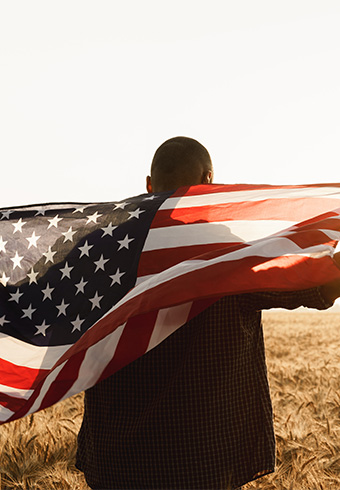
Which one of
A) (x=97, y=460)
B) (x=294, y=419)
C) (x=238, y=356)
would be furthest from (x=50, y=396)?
(x=294, y=419)

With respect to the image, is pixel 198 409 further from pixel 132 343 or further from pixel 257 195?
pixel 257 195

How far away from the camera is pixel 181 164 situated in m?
2.92

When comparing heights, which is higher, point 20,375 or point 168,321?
point 168,321

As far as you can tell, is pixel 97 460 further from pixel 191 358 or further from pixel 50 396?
pixel 191 358

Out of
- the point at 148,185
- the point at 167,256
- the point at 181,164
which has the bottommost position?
the point at 167,256

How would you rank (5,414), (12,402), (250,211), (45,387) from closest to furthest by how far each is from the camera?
1. (45,387)
2. (5,414)
3. (12,402)
4. (250,211)

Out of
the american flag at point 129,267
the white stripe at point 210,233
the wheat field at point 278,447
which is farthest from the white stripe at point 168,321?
the wheat field at point 278,447

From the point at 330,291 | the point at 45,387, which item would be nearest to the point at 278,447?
the point at 330,291

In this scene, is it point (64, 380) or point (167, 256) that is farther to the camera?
point (167, 256)

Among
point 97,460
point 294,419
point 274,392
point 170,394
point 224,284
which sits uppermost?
point 224,284

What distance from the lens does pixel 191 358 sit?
251 cm

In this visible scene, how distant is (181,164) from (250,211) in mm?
710

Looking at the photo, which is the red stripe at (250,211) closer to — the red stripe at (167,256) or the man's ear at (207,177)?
the red stripe at (167,256)

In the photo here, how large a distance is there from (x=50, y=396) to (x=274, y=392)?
4.16 meters
